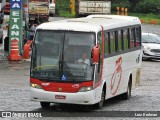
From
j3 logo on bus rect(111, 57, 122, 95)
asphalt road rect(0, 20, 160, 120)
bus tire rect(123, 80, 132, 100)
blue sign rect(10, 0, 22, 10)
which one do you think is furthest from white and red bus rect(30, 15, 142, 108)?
blue sign rect(10, 0, 22, 10)

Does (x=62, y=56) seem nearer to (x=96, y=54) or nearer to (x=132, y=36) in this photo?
(x=96, y=54)

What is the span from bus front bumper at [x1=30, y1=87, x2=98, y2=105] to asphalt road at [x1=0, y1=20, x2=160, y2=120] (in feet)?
1.09

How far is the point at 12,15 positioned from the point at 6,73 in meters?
6.32

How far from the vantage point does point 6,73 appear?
29.8 m

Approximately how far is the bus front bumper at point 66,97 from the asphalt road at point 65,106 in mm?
333

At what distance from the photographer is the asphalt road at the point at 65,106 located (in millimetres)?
18578

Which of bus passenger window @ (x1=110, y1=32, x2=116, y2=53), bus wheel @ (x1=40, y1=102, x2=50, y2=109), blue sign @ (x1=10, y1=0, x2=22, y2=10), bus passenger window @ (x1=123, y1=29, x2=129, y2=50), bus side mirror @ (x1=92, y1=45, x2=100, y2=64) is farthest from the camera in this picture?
blue sign @ (x1=10, y1=0, x2=22, y2=10)

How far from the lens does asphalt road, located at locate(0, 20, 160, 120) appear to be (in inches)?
731

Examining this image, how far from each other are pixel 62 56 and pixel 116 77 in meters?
3.10

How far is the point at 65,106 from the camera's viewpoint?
20000 millimetres

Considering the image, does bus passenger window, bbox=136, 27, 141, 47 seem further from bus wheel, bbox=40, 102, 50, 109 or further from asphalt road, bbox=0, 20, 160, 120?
bus wheel, bbox=40, 102, 50, 109

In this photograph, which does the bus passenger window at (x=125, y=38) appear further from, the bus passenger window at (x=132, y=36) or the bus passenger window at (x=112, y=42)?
the bus passenger window at (x=112, y=42)

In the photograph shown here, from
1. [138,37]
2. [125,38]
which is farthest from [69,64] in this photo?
[138,37]

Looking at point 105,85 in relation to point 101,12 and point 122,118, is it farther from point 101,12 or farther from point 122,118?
point 101,12
